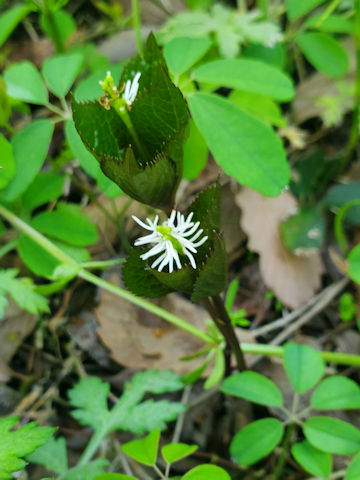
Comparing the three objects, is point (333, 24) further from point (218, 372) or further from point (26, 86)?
point (218, 372)

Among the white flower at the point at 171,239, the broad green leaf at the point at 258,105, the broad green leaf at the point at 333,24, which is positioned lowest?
the broad green leaf at the point at 258,105

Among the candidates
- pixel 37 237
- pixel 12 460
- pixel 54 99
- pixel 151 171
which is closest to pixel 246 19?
pixel 54 99

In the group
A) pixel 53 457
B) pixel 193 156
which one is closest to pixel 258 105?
pixel 193 156

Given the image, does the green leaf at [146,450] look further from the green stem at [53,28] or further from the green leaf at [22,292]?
the green stem at [53,28]

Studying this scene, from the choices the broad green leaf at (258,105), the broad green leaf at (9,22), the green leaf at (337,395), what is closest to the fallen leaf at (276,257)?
the broad green leaf at (258,105)

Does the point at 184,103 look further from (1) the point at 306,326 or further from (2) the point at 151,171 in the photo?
(1) the point at 306,326
